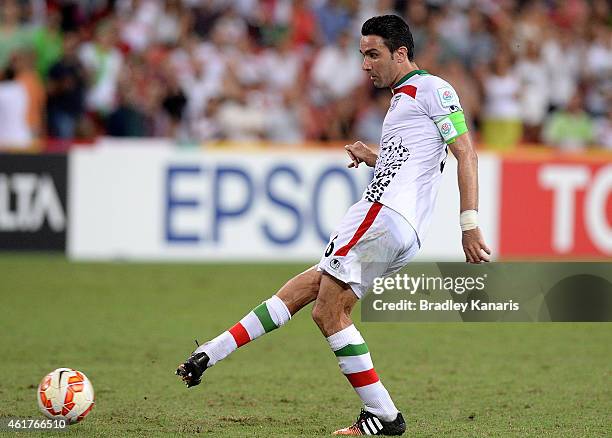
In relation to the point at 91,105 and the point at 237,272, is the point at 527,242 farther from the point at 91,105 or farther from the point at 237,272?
the point at 91,105

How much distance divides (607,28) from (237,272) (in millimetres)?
8318

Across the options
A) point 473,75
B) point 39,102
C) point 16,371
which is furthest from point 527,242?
point 16,371

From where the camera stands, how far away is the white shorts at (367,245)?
623cm

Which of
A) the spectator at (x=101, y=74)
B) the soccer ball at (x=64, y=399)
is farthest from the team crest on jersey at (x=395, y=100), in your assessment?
the spectator at (x=101, y=74)

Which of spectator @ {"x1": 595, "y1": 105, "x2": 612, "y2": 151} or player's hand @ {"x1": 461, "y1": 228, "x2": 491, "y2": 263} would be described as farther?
spectator @ {"x1": 595, "y1": 105, "x2": 612, "y2": 151}

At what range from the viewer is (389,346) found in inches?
394

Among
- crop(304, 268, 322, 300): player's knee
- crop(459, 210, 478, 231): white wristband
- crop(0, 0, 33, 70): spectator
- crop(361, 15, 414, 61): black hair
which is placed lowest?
crop(304, 268, 322, 300): player's knee

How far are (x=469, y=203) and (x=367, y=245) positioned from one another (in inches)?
21.9

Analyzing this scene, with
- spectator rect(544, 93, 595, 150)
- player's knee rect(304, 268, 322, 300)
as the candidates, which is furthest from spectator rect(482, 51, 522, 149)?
player's knee rect(304, 268, 322, 300)

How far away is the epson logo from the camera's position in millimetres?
14820

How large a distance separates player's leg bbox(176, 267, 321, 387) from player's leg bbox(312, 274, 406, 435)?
0.13 m

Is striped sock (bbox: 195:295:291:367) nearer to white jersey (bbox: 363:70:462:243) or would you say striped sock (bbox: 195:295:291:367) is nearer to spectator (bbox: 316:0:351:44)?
white jersey (bbox: 363:70:462:243)

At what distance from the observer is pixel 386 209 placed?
625 centimetres

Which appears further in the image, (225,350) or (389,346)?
(389,346)
